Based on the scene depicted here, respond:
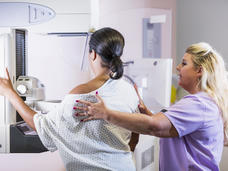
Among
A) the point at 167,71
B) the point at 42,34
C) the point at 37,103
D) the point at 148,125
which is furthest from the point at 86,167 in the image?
the point at 42,34

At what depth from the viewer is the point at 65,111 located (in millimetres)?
994

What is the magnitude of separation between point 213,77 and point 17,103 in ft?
2.89

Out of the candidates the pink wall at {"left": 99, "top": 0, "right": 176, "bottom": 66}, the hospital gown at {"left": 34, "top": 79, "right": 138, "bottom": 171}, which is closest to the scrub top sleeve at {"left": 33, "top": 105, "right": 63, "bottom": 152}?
the hospital gown at {"left": 34, "top": 79, "right": 138, "bottom": 171}

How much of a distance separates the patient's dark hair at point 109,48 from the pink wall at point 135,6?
2.44 m

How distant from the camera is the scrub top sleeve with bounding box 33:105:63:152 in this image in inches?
40.3

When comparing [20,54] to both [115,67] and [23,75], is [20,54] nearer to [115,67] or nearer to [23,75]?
[23,75]

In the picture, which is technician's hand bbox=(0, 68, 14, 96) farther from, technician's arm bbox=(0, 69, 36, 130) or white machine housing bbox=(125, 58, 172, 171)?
white machine housing bbox=(125, 58, 172, 171)

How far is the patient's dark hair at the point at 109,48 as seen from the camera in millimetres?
996

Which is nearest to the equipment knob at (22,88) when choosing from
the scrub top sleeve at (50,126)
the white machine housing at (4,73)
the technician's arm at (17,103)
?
the white machine housing at (4,73)

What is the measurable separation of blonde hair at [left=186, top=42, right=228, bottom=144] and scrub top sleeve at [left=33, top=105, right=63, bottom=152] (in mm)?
619

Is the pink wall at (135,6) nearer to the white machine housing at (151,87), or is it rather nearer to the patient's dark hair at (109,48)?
the white machine housing at (151,87)

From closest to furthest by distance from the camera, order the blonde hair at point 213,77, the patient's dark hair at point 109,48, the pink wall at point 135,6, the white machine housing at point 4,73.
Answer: the patient's dark hair at point 109,48
the blonde hair at point 213,77
the white machine housing at point 4,73
the pink wall at point 135,6

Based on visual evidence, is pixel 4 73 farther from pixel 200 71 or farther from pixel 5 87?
pixel 200 71

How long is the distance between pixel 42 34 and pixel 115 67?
62.1 inches
